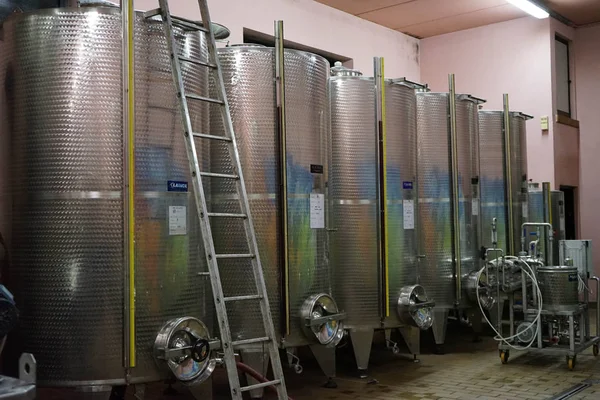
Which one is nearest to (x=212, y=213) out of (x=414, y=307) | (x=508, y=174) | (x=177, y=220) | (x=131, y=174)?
(x=177, y=220)

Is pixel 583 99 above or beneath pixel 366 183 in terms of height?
above

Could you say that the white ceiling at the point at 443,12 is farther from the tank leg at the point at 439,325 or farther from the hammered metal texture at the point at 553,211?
the tank leg at the point at 439,325

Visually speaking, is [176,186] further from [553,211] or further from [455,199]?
[553,211]

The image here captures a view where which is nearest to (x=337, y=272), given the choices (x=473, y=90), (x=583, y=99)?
(x=473, y=90)

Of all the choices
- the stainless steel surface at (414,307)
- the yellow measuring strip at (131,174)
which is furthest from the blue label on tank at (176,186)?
the stainless steel surface at (414,307)

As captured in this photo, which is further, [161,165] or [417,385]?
[417,385]

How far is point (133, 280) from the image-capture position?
166 inches

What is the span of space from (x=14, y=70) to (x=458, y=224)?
524 cm

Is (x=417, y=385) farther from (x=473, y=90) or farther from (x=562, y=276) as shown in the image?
(x=473, y=90)

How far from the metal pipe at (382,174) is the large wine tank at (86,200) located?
Result: 2.63 metres

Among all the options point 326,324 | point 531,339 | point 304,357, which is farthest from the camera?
point 304,357

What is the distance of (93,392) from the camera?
13.6ft

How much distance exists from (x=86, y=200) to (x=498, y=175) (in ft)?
20.4

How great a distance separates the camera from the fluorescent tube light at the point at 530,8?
9967 millimetres
